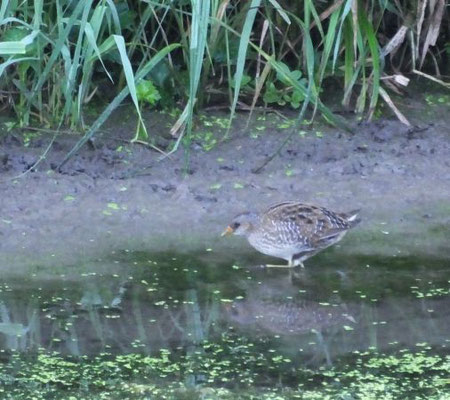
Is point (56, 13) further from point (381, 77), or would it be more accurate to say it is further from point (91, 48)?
point (381, 77)

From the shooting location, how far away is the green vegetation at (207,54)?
739 centimetres

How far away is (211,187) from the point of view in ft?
25.2

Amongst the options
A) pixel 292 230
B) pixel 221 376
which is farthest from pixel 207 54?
pixel 221 376

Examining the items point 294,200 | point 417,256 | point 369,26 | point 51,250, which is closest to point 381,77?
point 369,26

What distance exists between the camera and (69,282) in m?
6.30

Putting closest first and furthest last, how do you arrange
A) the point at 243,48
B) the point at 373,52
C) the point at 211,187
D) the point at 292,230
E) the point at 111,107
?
the point at 292,230
the point at 111,107
the point at 243,48
the point at 211,187
the point at 373,52

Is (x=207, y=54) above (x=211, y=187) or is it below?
above

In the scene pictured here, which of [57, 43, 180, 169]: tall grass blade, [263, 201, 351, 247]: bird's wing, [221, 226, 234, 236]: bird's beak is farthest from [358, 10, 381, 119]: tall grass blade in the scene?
[221, 226, 234, 236]: bird's beak

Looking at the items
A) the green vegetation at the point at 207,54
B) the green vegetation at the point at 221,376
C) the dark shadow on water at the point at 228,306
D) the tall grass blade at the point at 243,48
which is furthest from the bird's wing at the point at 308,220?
the green vegetation at the point at 221,376

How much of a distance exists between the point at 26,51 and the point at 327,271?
2.32 metres

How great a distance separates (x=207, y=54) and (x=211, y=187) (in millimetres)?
929

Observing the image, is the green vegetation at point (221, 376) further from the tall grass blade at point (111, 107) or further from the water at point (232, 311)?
the tall grass blade at point (111, 107)

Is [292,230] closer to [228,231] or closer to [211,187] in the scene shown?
[228,231]

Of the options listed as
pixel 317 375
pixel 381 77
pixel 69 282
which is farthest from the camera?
pixel 381 77
